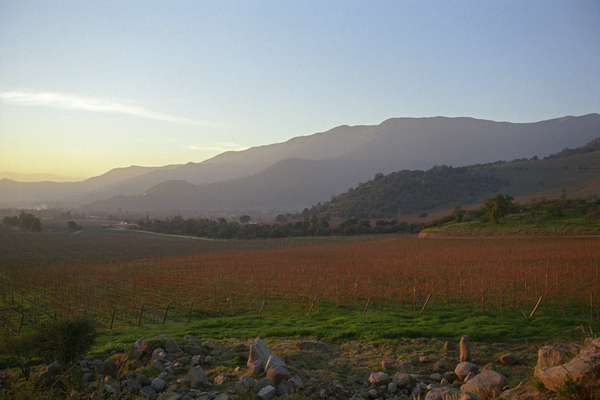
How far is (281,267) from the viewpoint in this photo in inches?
1062

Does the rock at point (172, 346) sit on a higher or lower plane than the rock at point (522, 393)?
lower

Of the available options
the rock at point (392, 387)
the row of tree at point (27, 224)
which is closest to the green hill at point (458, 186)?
the row of tree at point (27, 224)

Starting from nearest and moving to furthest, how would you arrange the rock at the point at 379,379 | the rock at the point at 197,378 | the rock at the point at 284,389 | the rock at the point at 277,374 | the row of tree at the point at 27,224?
the rock at the point at 284,389, the rock at the point at 277,374, the rock at the point at 379,379, the rock at the point at 197,378, the row of tree at the point at 27,224

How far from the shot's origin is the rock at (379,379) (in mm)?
6727

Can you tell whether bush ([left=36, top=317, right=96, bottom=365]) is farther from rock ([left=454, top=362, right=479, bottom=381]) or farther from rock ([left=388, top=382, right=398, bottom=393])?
rock ([left=454, top=362, right=479, bottom=381])

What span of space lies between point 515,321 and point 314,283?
10422mm

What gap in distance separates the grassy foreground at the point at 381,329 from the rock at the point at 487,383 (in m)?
3.20

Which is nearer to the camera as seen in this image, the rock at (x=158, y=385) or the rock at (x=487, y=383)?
the rock at (x=487, y=383)

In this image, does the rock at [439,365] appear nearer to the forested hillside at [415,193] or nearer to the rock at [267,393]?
the rock at [267,393]

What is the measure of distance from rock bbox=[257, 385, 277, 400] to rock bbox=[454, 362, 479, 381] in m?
3.43

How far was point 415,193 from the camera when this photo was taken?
98250mm

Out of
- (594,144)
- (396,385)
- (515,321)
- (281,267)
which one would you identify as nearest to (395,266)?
(281,267)

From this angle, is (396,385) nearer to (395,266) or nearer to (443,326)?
(443,326)

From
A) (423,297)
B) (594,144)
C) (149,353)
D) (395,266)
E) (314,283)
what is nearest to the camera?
(149,353)
